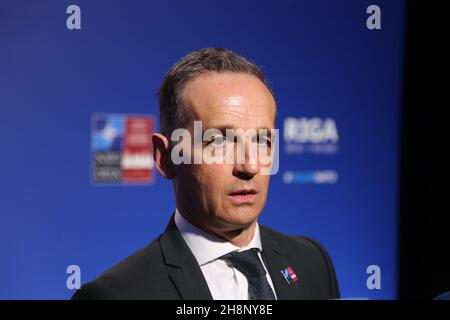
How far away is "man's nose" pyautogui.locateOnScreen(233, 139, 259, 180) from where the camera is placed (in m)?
1.13

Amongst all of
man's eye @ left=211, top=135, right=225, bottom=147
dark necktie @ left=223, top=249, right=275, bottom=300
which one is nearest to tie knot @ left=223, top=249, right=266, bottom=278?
dark necktie @ left=223, top=249, right=275, bottom=300

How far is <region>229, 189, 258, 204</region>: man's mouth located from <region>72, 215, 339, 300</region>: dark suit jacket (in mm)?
155

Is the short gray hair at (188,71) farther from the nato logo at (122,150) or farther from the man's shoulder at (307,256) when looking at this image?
the nato logo at (122,150)

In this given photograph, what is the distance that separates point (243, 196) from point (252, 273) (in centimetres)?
18

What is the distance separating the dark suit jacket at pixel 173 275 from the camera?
113cm

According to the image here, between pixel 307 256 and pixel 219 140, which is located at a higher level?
pixel 219 140

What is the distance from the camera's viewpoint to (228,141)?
1140 millimetres

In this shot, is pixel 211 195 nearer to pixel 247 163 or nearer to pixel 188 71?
pixel 247 163

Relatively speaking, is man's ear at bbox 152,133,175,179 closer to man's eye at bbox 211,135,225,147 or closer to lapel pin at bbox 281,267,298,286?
man's eye at bbox 211,135,225,147

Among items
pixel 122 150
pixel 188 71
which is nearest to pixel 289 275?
pixel 188 71

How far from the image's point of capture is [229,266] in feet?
3.87

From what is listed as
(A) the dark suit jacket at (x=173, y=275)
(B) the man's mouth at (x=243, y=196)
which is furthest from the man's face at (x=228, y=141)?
(A) the dark suit jacket at (x=173, y=275)

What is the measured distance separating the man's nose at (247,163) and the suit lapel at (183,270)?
198 mm
